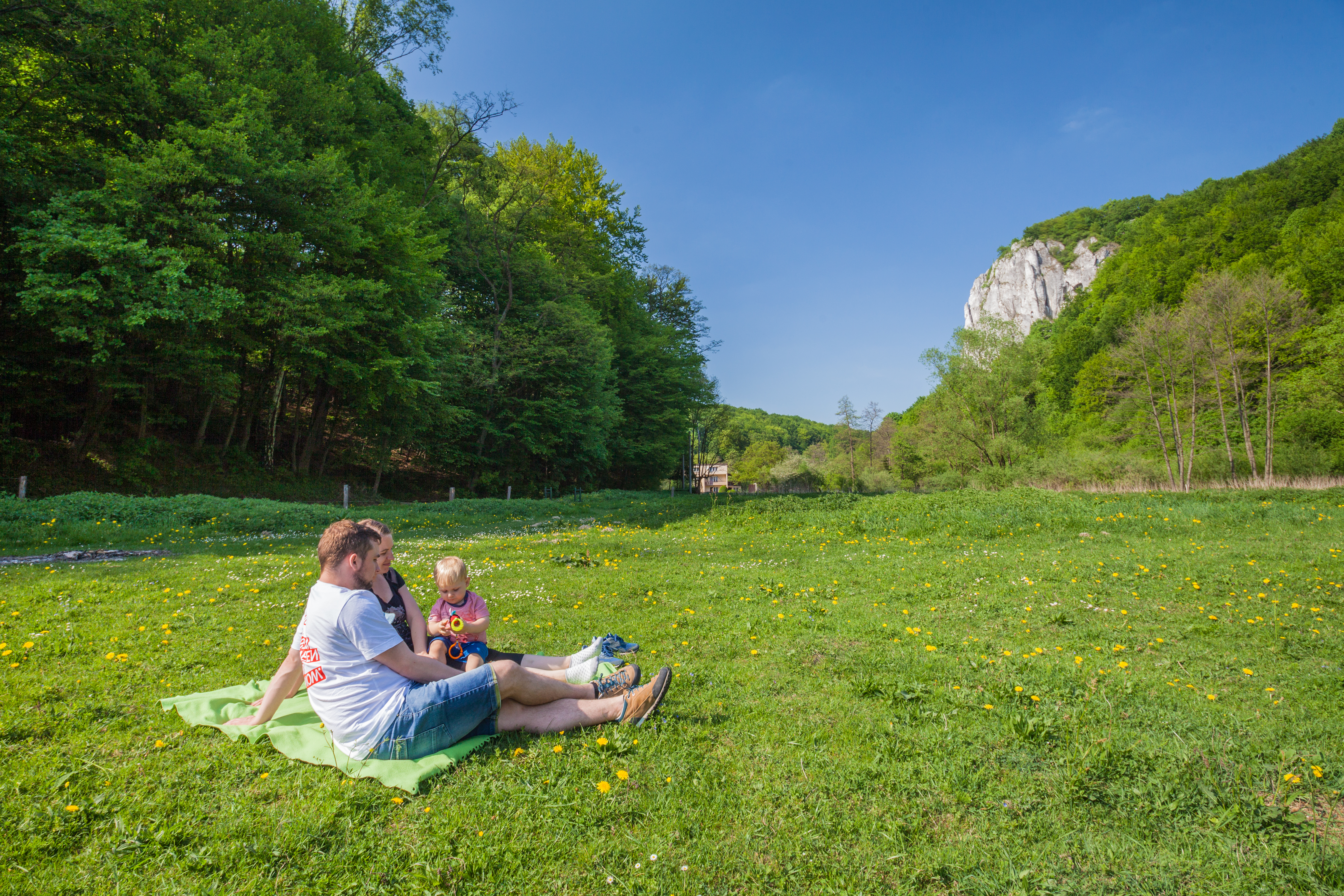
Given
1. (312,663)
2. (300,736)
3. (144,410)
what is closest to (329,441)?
(144,410)

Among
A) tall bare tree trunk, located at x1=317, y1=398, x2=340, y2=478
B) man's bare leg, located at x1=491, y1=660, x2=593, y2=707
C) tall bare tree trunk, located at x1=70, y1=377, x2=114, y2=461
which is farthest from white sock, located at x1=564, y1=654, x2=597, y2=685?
tall bare tree trunk, located at x1=317, y1=398, x2=340, y2=478

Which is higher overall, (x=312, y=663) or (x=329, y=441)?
(x=329, y=441)

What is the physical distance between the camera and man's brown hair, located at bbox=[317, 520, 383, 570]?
3.75 m

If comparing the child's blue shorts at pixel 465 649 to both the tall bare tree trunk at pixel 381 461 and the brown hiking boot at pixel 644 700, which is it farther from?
the tall bare tree trunk at pixel 381 461

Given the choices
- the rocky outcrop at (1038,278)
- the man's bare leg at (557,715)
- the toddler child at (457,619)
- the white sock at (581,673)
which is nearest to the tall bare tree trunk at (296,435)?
the toddler child at (457,619)

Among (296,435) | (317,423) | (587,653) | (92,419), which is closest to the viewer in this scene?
(587,653)

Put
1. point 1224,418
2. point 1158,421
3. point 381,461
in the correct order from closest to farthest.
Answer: point 381,461 → point 1224,418 → point 1158,421

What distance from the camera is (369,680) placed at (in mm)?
3695

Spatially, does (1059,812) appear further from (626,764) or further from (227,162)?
(227,162)

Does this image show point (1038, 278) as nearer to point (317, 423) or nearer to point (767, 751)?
point (317, 423)

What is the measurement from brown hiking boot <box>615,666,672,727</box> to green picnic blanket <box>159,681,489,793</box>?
96cm

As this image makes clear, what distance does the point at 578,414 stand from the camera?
33.8 meters

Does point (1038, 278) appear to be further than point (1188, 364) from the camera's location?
Yes

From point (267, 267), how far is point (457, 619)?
22024 millimetres
